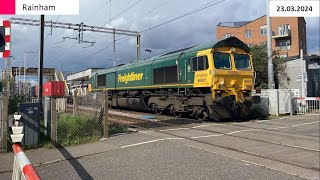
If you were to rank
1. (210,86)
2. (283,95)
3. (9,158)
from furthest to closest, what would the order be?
(283,95) → (210,86) → (9,158)

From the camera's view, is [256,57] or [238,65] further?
[256,57]

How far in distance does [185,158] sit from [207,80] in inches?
316

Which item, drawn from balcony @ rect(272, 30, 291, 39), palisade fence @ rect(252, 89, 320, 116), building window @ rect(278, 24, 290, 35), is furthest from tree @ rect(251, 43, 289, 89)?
building window @ rect(278, 24, 290, 35)

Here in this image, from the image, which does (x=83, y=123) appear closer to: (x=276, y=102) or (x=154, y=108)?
(x=154, y=108)

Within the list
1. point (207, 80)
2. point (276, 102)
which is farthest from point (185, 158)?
point (276, 102)

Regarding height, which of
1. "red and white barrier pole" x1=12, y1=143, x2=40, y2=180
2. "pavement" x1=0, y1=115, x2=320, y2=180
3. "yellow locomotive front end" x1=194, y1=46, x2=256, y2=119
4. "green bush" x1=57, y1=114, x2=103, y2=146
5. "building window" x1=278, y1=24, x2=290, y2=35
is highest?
"building window" x1=278, y1=24, x2=290, y2=35

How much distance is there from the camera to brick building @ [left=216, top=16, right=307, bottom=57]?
2562 inches

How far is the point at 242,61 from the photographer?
667 inches

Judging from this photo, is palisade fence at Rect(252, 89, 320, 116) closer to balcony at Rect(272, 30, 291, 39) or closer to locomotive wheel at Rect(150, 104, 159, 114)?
locomotive wheel at Rect(150, 104, 159, 114)

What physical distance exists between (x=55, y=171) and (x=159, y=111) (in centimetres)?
1408

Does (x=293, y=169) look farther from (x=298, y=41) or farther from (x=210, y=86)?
(x=298, y=41)

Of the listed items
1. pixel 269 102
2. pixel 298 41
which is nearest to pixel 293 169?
pixel 269 102

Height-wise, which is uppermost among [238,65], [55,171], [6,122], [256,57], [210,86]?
[256,57]

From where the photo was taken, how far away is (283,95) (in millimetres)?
19938
